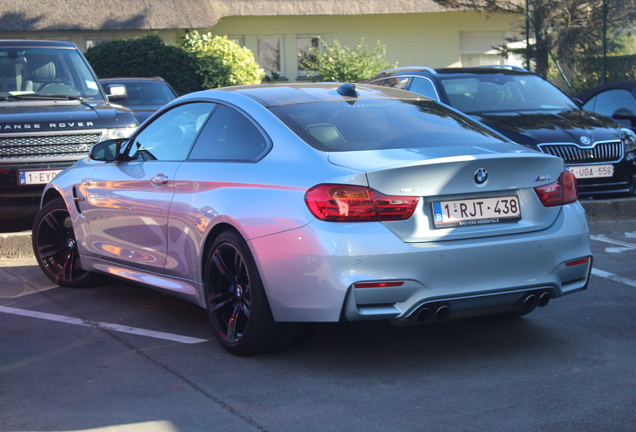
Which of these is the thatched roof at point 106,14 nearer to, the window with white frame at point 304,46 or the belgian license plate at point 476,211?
the window with white frame at point 304,46

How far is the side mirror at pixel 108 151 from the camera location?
6.31 meters

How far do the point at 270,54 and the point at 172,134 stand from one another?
2533 cm

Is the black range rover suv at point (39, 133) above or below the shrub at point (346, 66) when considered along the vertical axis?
above

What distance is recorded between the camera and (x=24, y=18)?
27.6m

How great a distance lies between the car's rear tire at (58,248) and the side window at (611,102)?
7.66 metres

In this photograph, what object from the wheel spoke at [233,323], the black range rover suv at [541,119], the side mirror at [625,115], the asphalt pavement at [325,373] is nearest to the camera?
the asphalt pavement at [325,373]

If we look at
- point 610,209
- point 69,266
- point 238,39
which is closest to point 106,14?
point 238,39

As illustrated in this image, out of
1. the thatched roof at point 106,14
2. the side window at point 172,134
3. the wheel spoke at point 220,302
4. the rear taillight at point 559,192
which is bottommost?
the wheel spoke at point 220,302

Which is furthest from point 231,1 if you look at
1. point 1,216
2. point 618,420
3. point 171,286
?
point 618,420

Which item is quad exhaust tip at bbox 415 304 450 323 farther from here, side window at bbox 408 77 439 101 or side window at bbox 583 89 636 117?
side window at bbox 583 89 636 117

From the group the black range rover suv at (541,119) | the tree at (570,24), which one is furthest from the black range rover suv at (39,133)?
the tree at (570,24)

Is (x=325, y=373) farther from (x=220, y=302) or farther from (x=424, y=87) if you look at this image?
(x=424, y=87)

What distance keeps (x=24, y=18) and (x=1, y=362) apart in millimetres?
24836

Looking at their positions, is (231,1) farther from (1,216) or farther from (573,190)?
(573,190)
